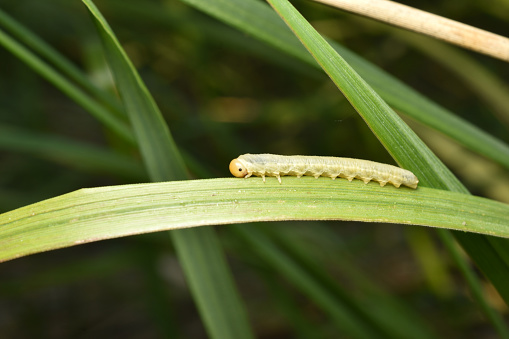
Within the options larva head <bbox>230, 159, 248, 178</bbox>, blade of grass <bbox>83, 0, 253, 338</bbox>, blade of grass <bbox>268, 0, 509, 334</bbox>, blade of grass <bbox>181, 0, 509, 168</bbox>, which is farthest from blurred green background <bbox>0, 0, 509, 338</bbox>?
blade of grass <bbox>268, 0, 509, 334</bbox>

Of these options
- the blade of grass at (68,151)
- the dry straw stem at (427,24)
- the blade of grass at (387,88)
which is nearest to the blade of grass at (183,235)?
the blade of grass at (387,88)

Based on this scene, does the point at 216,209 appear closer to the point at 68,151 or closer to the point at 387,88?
the point at 387,88

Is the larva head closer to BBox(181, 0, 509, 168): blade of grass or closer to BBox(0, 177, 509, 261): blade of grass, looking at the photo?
BBox(0, 177, 509, 261): blade of grass

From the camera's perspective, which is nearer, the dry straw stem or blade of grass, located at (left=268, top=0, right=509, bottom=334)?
blade of grass, located at (left=268, top=0, right=509, bottom=334)

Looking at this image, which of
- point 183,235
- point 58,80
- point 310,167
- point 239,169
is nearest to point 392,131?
point 310,167

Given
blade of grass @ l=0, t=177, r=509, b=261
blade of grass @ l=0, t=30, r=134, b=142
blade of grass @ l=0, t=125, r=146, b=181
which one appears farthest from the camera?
blade of grass @ l=0, t=125, r=146, b=181

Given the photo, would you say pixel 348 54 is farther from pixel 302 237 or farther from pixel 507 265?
pixel 302 237
